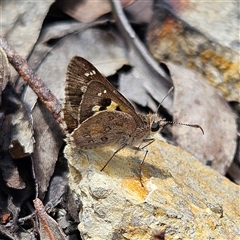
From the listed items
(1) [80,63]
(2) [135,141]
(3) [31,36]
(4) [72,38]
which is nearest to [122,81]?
(4) [72,38]

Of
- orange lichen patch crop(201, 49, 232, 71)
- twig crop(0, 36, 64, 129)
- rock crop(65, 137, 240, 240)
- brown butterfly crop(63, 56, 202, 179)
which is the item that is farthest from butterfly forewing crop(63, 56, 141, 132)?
orange lichen patch crop(201, 49, 232, 71)

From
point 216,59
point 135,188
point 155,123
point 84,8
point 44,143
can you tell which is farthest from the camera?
point 84,8

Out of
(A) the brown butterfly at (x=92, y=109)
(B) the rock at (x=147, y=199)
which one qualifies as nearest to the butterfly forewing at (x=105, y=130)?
(A) the brown butterfly at (x=92, y=109)

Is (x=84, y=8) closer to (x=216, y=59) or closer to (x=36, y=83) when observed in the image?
(x=216, y=59)

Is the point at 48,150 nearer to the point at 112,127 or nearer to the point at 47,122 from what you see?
the point at 47,122

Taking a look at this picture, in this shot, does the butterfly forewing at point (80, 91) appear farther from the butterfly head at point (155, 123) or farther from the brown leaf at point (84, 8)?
the brown leaf at point (84, 8)

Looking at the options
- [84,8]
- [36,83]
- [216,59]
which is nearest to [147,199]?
[36,83]

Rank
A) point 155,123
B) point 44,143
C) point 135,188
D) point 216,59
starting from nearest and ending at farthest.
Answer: point 135,188 → point 155,123 → point 44,143 → point 216,59
